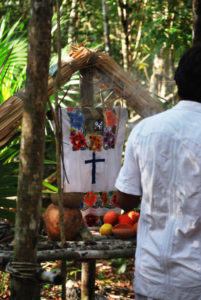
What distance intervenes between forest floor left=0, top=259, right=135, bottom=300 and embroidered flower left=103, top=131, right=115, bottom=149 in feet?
5.57

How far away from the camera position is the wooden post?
3.11 m

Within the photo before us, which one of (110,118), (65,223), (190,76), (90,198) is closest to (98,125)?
(110,118)

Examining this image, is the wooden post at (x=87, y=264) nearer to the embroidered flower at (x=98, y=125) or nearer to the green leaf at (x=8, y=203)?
the embroidered flower at (x=98, y=125)

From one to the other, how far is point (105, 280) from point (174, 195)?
11.8ft

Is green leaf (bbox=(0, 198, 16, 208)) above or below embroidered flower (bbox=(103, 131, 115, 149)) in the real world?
below

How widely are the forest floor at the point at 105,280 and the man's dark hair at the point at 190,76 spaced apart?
3.00m

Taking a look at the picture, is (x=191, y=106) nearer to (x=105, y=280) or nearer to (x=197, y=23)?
(x=197, y=23)

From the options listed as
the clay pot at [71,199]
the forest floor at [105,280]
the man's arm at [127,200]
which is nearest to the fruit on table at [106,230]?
the clay pot at [71,199]

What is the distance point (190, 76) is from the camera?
1.56 meters

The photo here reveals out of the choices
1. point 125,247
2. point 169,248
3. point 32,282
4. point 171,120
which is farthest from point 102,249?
point 171,120

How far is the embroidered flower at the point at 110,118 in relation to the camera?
322cm

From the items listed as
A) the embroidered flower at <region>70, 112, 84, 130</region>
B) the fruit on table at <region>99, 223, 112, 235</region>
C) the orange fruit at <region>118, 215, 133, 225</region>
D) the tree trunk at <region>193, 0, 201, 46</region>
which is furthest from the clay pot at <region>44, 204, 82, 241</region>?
the tree trunk at <region>193, 0, 201, 46</region>

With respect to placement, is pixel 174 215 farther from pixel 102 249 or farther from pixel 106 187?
pixel 106 187

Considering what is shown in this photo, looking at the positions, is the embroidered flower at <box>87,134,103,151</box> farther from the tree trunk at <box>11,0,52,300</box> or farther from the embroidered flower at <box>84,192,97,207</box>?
the tree trunk at <box>11,0,52,300</box>
